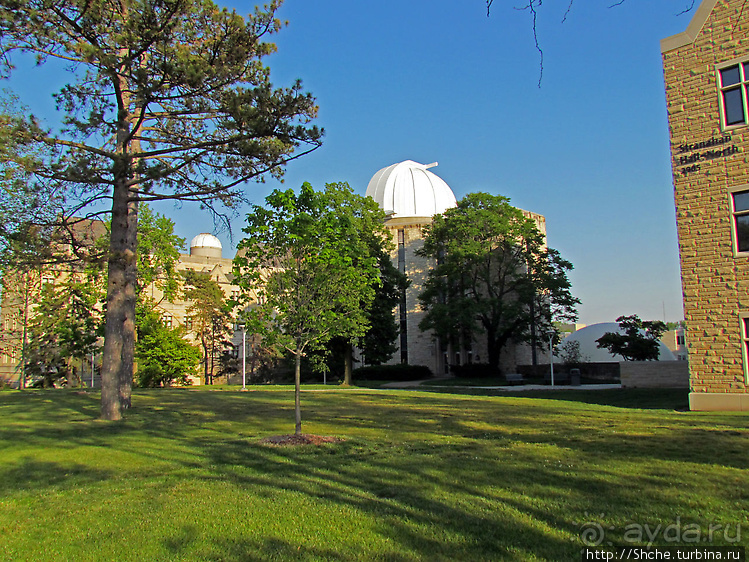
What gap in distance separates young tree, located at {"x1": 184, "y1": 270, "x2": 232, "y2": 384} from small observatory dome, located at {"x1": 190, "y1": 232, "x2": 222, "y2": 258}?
2156 centimetres

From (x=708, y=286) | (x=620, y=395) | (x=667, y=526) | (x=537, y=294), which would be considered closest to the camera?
(x=667, y=526)

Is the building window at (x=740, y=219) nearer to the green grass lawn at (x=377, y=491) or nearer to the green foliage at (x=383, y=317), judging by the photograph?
the green grass lawn at (x=377, y=491)

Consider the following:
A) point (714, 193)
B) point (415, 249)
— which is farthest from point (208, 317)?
point (714, 193)

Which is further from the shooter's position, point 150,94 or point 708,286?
point 708,286

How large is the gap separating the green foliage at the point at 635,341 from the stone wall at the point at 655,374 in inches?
613

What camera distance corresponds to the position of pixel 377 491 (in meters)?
6.63

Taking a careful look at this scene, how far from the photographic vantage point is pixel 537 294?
43125 millimetres

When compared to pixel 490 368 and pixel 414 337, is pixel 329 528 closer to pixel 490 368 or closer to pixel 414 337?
pixel 490 368

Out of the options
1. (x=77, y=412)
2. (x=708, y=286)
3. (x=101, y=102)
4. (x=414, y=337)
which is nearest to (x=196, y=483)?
(x=101, y=102)

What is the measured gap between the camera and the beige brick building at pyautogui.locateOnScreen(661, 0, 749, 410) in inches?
630

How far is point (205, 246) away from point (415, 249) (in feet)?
99.9

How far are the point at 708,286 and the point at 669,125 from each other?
512cm

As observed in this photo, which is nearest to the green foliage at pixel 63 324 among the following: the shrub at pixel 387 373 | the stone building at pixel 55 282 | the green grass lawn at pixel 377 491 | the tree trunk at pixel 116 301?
the stone building at pixel 55 282

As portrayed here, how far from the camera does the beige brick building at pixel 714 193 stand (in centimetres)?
1599
